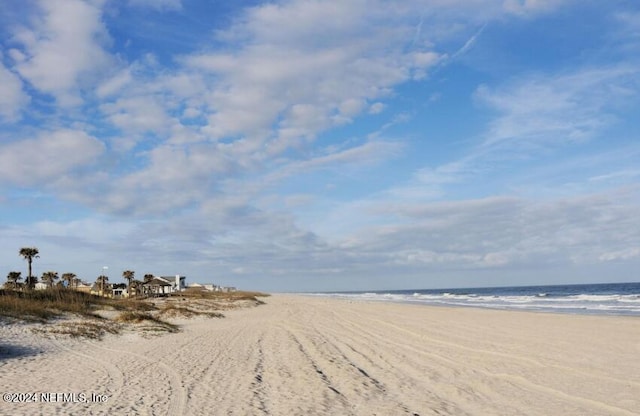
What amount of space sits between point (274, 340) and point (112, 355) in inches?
222

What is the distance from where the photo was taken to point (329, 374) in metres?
10.8

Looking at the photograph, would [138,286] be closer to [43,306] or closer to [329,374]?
[43,306]

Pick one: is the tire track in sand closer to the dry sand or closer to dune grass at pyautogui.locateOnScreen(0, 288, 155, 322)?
the dry sand

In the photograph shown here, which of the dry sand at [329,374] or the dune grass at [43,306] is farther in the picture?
the dune grass at [43,306]

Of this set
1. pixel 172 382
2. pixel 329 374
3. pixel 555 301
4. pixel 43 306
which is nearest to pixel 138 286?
pixel 43 306

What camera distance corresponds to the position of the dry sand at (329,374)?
26.6 feet

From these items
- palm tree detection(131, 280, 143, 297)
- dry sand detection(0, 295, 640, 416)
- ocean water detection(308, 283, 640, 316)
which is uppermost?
palm tree detection(131, 280, 143, 297)

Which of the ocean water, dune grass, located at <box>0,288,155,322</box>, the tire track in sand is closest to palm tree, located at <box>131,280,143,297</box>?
the ocean water

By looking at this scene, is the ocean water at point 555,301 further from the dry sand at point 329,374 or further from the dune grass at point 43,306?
the dune grass at point 43,306

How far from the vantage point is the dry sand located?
319 inches

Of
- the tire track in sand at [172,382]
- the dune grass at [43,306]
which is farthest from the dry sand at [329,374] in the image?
the dune grass at [43,306]

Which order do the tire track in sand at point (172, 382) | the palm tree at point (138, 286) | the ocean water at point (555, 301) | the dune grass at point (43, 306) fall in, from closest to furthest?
the tire track in sand at point (172, 382) < the dune grass at point (43, 306) < the ocean water at point (555, 301) < the palm tree at point (138, 286)

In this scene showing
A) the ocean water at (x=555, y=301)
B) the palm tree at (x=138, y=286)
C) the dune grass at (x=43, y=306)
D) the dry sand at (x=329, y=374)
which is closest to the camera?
the dry sand at (x=329, y=374)

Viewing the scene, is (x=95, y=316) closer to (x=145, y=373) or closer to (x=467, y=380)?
(x=145, y=373)
